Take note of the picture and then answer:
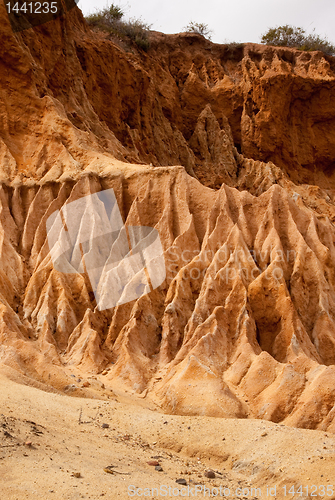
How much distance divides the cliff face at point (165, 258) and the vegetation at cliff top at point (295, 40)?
15592 mm

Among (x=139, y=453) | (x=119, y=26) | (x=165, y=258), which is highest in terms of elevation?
(x=119, y=26)

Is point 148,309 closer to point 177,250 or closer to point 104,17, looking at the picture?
point 177,250

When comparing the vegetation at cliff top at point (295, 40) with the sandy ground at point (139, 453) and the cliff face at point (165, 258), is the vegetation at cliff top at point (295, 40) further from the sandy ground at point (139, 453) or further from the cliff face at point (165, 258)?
the sandy ground at point (139, 453)

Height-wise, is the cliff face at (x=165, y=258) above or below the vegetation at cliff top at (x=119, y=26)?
below

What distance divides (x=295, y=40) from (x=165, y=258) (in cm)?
3206

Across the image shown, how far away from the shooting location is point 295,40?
1598 inches

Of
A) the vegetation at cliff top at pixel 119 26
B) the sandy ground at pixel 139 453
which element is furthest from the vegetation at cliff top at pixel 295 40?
the sandy ground at pixel 139 453

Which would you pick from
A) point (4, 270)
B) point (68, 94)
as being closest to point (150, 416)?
point (4, 270)

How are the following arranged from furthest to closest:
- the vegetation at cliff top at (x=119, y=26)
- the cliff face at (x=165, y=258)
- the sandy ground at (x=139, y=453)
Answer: the vegetation at cliff top at (x=119, y=26)
the cliff face at (x=165, y=258)
the sandy ground at (x=139, y=453)

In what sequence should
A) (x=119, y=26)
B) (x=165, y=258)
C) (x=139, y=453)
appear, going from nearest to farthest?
(x=139, y=453)
(x=165, y=258)
(x=119, y=26)

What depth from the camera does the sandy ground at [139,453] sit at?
650 centimetres

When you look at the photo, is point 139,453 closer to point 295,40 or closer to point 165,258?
point 165,258

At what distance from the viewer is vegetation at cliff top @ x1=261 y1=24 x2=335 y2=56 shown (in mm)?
38406

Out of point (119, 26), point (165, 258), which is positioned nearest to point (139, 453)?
point (165, 258)
